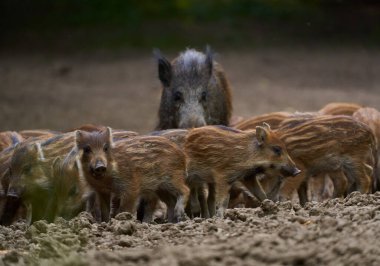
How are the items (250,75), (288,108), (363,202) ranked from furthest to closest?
1. (250,75)
2. (288,108)
3. (363,202)

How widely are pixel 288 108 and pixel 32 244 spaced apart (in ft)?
24.6

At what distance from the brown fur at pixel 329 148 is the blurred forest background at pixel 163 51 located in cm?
427

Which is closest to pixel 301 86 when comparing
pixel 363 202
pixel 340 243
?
pixel 363 202

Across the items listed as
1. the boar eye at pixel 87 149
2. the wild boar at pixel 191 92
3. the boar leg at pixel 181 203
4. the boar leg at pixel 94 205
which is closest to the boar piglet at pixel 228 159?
the boar leg at pixel 181 203

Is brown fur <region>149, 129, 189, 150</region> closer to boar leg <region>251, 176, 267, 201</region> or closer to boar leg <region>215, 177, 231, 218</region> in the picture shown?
boar leg <region>215, 177, 231, 218</region>

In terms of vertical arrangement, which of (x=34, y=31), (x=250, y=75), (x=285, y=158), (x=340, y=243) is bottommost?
(x=340, y=243)

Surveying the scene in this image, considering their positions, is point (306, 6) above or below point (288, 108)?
above

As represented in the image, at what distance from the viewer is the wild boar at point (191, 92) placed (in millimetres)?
9156

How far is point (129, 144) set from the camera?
6.94 m

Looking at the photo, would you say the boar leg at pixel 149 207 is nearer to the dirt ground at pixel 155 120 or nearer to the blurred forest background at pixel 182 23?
the dirt ground at pixel 155 120

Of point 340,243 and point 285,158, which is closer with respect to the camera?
point 340,243

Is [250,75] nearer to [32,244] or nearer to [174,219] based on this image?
[174,219]

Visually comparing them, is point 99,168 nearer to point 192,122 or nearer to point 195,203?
point 195,203

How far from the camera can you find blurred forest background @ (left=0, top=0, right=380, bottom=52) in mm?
18500
